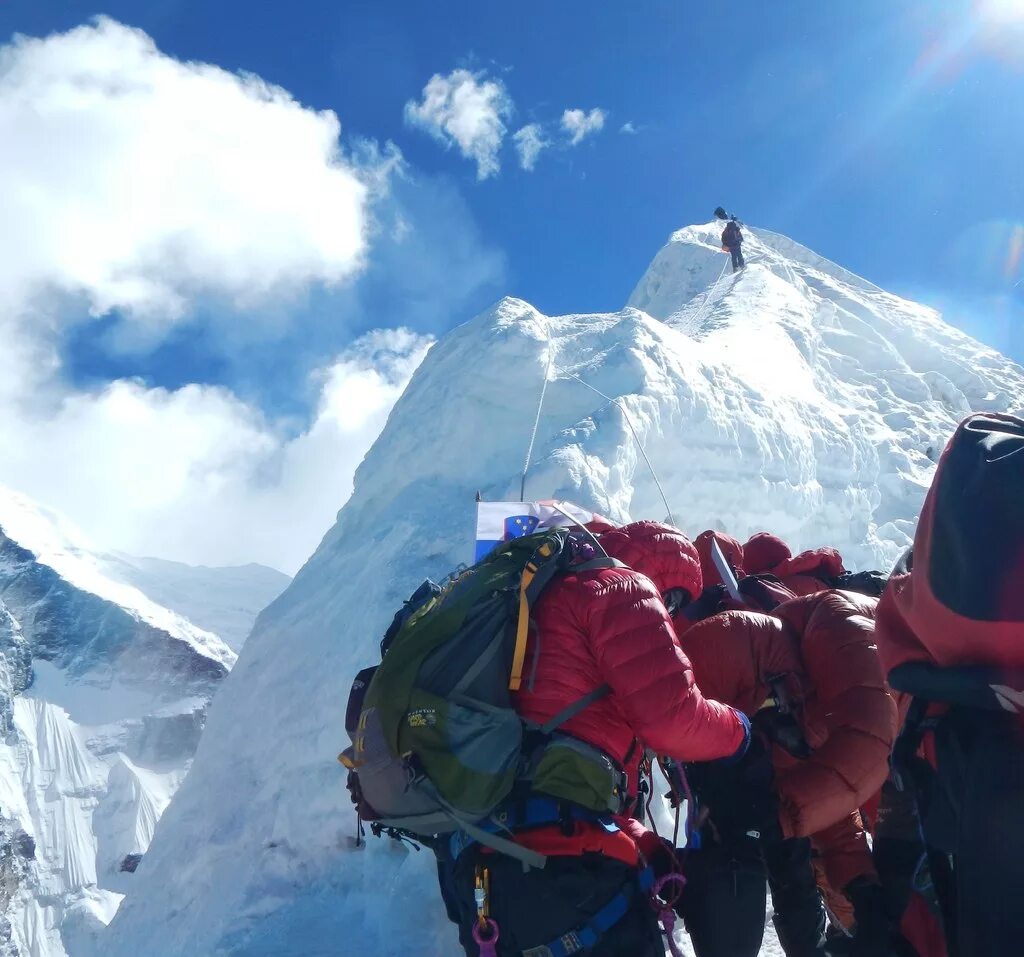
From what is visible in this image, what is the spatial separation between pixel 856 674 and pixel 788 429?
8283 mm

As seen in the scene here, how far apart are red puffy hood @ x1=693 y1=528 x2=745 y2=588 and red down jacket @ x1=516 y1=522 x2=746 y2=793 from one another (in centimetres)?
185

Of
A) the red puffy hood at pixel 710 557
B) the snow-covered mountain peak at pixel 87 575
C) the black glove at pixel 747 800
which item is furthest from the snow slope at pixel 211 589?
the black glove at pixel 747 800

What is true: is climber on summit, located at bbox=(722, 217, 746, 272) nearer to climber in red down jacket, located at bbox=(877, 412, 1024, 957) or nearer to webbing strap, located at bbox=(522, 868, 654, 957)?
webbing strap, located at bbox=(522, 868, 654, 957)

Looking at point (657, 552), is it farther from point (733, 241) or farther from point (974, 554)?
point (733, 241)

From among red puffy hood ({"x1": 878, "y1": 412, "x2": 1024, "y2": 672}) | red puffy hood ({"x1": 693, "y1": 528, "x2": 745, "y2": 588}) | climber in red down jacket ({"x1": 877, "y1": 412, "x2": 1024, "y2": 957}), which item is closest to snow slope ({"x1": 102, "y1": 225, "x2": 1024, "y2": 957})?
red puffy hood ({"x1": 693, "y1": 528, "x2": 745, "y2": 588})

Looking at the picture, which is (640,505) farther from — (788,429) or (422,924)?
(422,924)

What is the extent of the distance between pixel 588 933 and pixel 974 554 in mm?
1617

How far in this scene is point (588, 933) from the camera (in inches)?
91.0

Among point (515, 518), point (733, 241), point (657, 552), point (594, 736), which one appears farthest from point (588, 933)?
point (733, 241)

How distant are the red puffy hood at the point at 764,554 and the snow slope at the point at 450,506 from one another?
2280 millimetres

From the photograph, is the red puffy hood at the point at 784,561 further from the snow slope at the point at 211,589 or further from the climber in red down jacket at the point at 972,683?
the snow slope at the point at 211,589

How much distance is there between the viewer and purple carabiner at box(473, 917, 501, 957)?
232 cm

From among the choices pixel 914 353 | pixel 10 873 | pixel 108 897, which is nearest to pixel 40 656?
pixel 10 873

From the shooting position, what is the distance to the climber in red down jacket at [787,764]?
2686 millimetres
